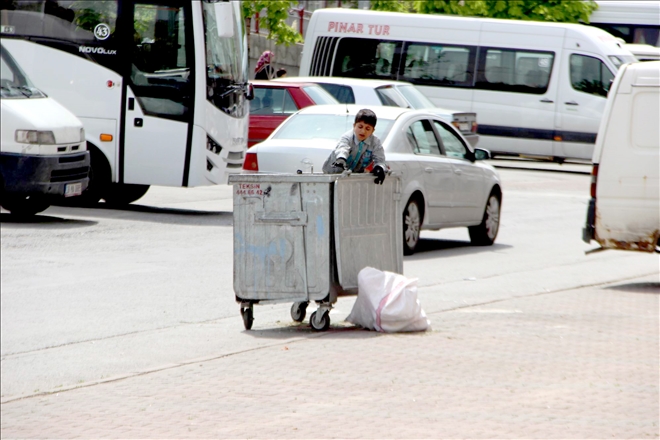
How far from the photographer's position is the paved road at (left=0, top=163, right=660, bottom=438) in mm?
6375

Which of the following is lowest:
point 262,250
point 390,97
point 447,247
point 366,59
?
point 447,247

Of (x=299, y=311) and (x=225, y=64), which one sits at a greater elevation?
(x=225, y=64)

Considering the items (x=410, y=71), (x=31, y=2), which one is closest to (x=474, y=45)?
(x=410, y=71)

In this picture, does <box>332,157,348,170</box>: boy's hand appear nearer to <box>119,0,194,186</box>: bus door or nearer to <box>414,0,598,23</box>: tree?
<box>119,0,194,186</box>: bus door

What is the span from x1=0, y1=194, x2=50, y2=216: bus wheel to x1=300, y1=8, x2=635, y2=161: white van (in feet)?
41.7

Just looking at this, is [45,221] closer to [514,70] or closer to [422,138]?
[422,138]

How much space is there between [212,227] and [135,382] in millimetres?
7429

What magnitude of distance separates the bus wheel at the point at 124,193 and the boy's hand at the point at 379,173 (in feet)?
29.0

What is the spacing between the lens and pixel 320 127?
1288 cm

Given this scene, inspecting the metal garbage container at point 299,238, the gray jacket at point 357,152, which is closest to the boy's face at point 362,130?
the gray jacket at point 357,152

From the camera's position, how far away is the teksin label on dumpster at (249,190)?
8.76 m

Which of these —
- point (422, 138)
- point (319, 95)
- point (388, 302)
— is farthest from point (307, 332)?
point (319, 95)

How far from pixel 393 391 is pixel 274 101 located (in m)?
12.5

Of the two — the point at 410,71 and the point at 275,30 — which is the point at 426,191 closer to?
the point at 410,71
